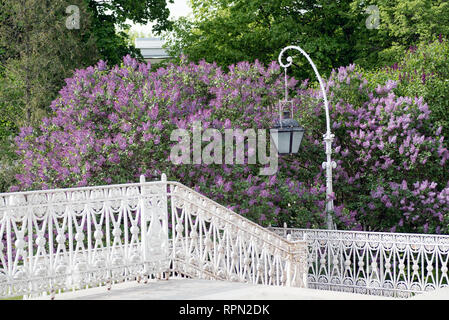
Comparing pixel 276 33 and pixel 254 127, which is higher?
pixel 276 33

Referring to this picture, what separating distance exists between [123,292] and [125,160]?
581cm

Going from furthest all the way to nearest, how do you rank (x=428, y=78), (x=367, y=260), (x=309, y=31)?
1. (x=309, y=31)
2. (x=428, y=78)
3. (x=367, y=260)

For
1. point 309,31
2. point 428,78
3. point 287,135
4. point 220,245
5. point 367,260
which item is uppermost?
point 309,31

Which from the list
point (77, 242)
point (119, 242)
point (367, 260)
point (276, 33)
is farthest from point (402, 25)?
point (77, 242)

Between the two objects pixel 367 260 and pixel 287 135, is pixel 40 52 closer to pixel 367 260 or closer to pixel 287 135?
pixel 287 135

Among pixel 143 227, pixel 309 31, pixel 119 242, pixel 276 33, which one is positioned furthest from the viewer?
pixel 309 31

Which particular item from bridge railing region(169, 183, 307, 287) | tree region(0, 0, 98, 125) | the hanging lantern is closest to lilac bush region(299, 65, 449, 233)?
the hanging lantern

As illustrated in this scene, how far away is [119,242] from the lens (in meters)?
8.48

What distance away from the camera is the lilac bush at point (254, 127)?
13586 mm

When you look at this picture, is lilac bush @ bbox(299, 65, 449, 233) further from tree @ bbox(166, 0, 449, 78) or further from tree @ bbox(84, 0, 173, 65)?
tree @ bbox(84, 0, 173, 65)

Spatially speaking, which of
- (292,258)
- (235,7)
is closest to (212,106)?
(292,258)

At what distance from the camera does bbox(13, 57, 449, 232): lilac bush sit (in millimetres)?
13586

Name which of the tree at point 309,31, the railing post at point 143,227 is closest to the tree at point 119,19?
the tree at point 309,31

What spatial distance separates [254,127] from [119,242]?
Answer: 6.99 metres
